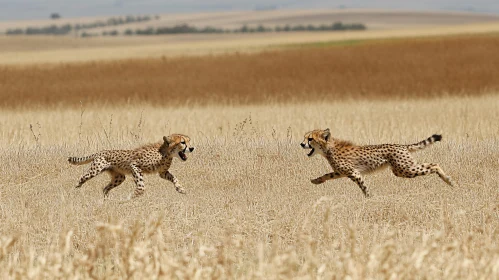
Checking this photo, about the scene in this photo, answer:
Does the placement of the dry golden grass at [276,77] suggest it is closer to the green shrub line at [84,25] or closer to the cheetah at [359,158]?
the cheetah at [359,158]

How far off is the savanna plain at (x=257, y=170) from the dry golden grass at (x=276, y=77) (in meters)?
0.09

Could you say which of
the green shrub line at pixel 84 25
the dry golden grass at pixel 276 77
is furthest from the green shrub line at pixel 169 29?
the dry golden grass at pixel 276 77

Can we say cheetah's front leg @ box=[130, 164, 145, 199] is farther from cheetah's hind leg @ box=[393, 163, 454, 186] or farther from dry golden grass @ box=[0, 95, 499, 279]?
cheetah's hind leg @ box=[393, 163, 454, 186]

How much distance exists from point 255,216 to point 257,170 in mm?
2667

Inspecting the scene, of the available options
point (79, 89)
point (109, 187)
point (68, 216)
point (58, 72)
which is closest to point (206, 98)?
point (79, 89)

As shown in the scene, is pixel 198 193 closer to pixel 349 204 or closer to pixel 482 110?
pixel 349 204

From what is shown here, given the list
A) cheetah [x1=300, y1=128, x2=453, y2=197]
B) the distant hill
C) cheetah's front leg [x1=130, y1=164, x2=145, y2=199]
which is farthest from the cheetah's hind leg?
the distant hill

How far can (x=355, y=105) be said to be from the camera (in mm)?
21094

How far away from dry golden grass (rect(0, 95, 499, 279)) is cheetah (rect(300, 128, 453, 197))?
0.80 ft

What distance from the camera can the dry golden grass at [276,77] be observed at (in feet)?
78.6

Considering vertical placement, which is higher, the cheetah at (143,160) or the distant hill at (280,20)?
the cheetah at (143,160)

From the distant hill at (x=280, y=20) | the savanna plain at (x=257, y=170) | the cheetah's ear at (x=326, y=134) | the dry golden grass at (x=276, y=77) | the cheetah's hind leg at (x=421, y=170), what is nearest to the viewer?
the savanna plain at (x=257, y=170)

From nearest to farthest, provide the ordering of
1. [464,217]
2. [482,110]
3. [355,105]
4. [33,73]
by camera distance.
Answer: [464,217] → [482,110] → [355,105] → [33,73]

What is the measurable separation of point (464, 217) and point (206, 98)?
17033mm
